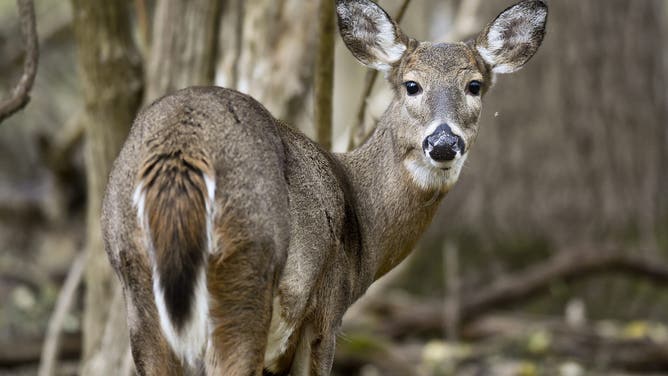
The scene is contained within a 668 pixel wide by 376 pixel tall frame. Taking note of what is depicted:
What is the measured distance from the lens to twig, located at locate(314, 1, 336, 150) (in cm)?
702

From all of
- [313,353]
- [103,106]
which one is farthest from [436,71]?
[103,106]

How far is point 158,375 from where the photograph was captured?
4.68 meters

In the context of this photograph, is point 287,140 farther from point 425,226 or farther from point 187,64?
point 187,64

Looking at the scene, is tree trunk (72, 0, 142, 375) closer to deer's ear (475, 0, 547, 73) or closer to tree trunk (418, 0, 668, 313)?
deer's ear (475, 0, 547, 73)

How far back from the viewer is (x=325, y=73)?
7113 mm

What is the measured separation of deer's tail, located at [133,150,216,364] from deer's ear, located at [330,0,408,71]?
7.68ft

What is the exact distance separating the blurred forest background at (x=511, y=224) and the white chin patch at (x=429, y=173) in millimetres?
3046

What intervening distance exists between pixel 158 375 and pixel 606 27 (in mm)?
9695

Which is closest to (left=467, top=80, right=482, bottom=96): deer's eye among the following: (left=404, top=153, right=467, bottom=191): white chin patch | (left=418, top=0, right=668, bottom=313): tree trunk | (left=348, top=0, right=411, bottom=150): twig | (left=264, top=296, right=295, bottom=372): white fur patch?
(left=404, top=153, right=467, bottom=191): white chin patch

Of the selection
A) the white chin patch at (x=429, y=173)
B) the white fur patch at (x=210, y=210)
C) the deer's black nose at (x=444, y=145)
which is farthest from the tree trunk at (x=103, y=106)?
the white fur patch at (x=210, y=210)

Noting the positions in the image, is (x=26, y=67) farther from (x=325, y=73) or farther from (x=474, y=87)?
(x=474, y=87)

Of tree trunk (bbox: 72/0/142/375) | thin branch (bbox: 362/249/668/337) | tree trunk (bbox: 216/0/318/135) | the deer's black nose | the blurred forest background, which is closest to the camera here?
the deer's black nose

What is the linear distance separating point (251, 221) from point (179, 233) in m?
0.35

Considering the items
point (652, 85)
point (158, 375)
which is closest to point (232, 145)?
point (158, 375)
